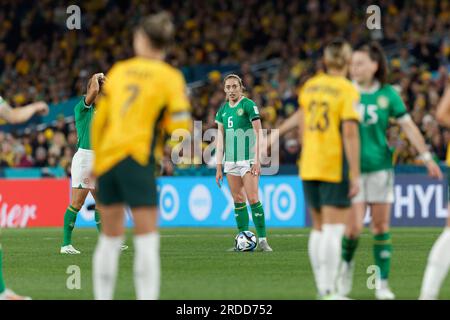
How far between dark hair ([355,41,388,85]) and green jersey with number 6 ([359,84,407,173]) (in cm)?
14

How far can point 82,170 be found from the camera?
16.1 m

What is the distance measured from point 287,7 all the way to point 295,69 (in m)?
4.91

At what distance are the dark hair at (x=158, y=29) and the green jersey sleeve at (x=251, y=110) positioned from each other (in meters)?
7.66

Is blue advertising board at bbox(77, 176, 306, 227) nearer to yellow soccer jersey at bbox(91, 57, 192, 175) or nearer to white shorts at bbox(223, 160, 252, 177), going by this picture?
white shorts at bbox(223, 160, 252, 177)

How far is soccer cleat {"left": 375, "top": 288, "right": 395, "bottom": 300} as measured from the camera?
10422mm

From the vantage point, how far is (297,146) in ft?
84.8

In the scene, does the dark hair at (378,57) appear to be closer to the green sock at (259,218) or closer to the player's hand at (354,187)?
the player's hand at (354,187)

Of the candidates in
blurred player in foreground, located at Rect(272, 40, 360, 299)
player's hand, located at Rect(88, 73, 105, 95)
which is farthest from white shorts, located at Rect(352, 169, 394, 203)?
player's hand, located at Rect(88, 73, 105, 95)

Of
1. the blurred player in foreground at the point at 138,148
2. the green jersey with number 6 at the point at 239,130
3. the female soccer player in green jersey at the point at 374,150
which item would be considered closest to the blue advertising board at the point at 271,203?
the green jersey with number 6 at the point at 239,130

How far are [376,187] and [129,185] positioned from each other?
121 inches

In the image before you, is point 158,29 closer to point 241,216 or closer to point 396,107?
point 396,107

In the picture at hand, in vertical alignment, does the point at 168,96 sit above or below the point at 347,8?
below

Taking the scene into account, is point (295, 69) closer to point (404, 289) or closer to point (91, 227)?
point (91, 227)
